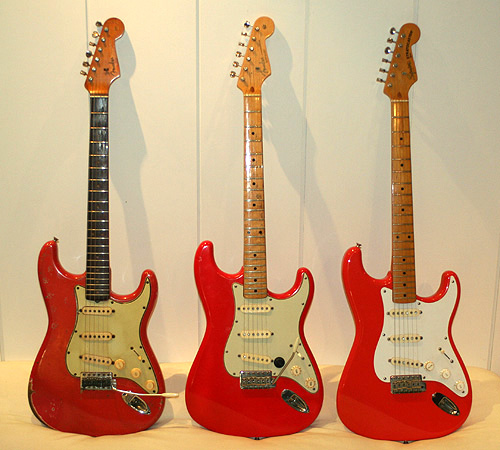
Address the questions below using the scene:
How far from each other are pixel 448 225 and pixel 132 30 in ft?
4.10

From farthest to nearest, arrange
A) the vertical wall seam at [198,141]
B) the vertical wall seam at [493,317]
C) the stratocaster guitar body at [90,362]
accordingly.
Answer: the vertical wall seam at [493,317] < the vertical wall seam at [198,141] < the stratocaster guitar body at [90,362]

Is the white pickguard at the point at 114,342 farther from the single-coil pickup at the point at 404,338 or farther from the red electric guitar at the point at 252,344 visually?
the single-coil pickup at the point at 404,338

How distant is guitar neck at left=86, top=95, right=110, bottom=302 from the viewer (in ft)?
4.10

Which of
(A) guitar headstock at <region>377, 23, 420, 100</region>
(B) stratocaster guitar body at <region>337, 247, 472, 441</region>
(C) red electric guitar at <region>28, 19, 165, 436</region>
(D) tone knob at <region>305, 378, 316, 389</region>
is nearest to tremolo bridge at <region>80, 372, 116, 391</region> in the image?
(C) red electric guitar at <region>28, 19, 165, 436</region>

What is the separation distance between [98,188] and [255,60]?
60 centimetres

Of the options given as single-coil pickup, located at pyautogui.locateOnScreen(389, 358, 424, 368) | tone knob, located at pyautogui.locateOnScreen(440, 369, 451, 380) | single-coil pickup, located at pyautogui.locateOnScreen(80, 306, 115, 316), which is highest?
single-coil pickup, located at pyautogui.locateOnScreen(80, 306, 115, 316)

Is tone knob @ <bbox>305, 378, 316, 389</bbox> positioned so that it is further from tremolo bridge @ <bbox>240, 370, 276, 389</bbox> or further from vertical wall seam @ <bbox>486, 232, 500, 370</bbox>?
vertical wall seam @ <bbox>486, 232, 500, 370</bbox>

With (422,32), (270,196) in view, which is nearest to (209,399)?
(270,196)

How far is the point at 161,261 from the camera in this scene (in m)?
1.50

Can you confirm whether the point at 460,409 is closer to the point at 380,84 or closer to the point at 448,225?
the point at 448,225

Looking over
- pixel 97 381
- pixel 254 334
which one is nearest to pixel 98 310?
pixel 97 381

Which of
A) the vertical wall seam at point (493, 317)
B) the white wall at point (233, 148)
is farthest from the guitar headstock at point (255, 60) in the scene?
the vertical wall seam at point (493, 317)

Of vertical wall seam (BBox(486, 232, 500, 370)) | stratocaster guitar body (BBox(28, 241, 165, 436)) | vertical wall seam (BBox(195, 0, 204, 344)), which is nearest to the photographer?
stratocaster guitar body (BBox(28, 241, 165, 436))

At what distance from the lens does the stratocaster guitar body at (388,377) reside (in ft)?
4.09
